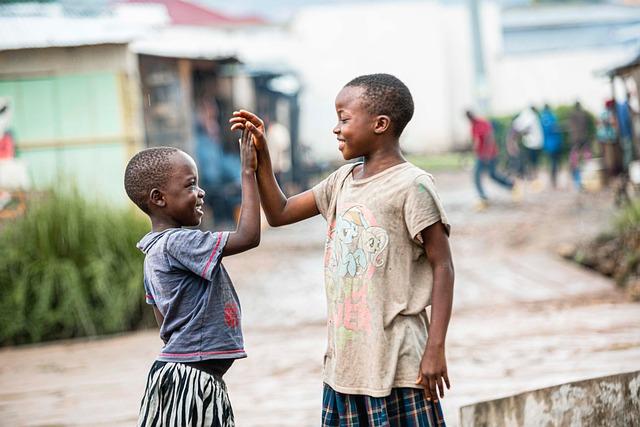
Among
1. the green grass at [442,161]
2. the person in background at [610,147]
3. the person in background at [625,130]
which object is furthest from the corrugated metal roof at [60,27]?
the green grass at [442,161]

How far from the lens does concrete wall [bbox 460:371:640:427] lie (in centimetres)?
280

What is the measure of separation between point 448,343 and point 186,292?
370cm

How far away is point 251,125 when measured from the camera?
8.71 feet

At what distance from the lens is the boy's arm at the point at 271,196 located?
2685 mm

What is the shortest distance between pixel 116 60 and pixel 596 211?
6197 mm

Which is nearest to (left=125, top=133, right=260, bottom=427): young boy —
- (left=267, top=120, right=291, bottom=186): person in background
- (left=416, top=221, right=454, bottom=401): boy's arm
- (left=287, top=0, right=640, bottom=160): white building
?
(left=416, top=221, right=454, bottom=401): boy's arm

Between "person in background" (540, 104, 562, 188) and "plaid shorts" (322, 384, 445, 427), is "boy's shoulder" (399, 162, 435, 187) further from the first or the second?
"person in background" (540, 104, 562, 188)

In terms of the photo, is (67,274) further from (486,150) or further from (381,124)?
(486,150)

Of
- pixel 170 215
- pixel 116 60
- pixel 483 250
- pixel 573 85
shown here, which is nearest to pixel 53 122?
pixel 116 60

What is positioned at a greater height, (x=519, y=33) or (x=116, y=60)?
(x=519, y=33)

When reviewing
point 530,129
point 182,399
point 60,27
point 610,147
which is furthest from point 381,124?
point 530,129

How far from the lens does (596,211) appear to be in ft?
37.8

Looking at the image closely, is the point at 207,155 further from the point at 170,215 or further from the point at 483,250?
the point at 170,215

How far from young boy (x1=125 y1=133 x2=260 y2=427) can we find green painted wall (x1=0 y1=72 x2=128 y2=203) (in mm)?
7482
